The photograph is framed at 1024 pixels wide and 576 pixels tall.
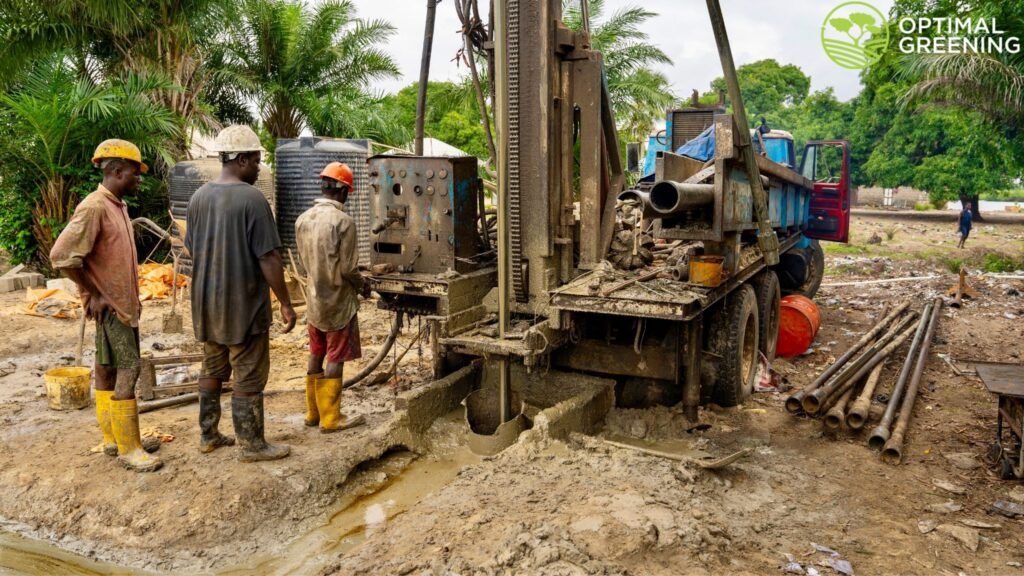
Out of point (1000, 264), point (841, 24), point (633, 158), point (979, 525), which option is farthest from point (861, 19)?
point (979, 525)

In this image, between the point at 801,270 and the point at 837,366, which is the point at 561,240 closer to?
the point at 837,366

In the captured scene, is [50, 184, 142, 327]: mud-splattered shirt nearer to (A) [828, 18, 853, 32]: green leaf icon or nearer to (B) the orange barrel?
(B) the orange barrel

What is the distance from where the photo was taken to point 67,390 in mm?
6191

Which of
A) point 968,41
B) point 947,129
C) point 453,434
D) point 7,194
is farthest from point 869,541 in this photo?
point 947,129

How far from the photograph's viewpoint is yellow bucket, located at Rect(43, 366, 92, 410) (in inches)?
243

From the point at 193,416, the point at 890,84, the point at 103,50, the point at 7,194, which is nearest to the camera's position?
the point at 193,416

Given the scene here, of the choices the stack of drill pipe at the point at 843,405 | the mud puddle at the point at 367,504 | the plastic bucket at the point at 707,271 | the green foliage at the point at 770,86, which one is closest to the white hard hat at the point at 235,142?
the mud puddle at the point at 367,504

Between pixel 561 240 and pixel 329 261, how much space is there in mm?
1711

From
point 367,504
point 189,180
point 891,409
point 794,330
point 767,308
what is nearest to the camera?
point 367,504

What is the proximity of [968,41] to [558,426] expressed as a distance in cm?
1535

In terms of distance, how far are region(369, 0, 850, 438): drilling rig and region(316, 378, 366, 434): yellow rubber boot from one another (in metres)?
0.82

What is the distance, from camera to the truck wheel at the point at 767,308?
7.66m

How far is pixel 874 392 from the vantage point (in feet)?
22.2

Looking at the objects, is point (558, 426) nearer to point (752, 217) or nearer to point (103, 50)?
point (752, 217)
